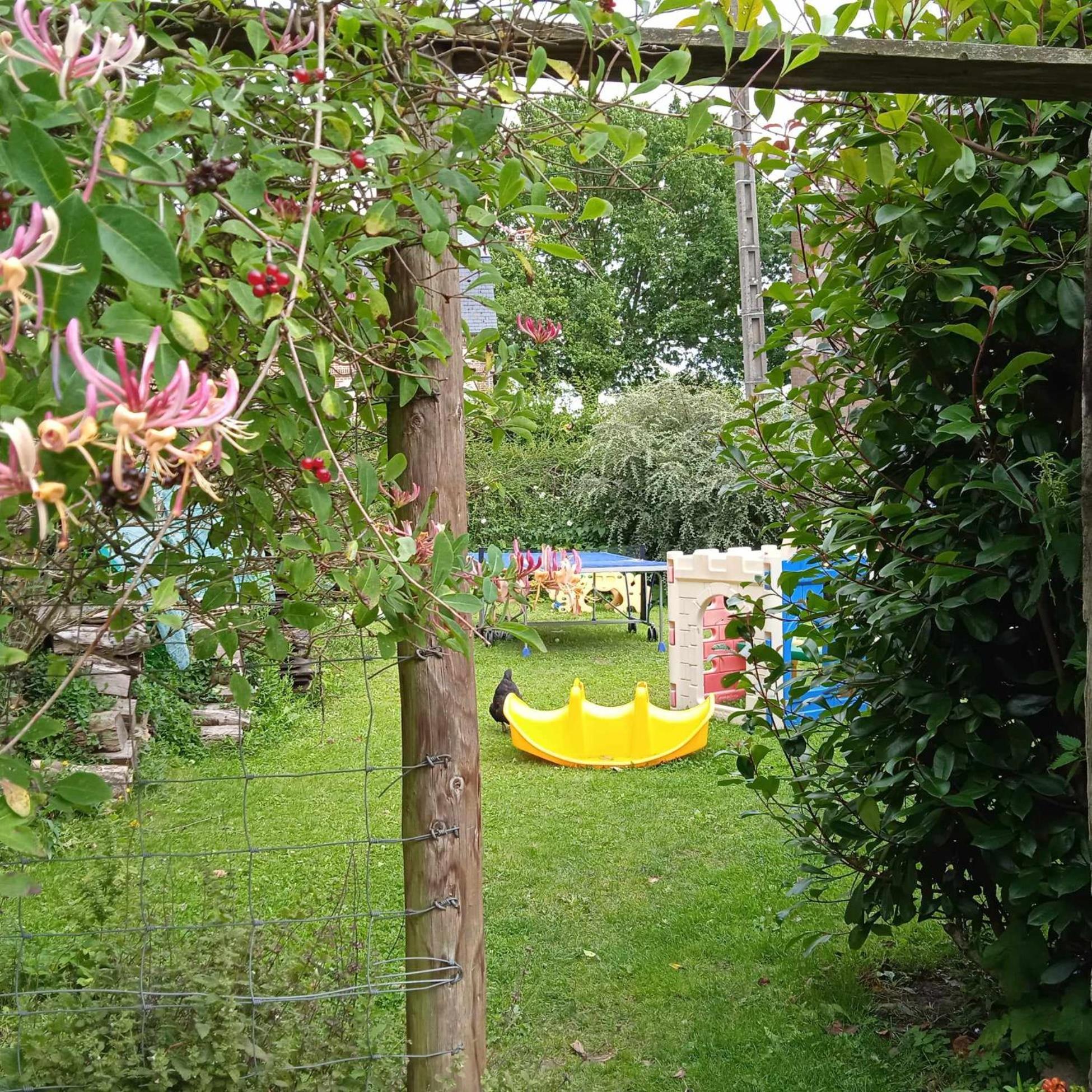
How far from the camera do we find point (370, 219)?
123cm

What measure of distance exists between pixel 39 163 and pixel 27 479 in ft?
0.69

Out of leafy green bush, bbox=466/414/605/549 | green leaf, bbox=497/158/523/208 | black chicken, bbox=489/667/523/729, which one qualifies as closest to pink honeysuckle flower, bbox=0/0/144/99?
green leaf, bbox=497/158/523/208

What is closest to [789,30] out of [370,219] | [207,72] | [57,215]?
[370,219]

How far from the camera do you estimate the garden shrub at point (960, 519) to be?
210cm

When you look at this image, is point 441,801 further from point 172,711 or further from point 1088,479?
point 172,711

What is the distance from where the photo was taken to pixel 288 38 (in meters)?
1.24

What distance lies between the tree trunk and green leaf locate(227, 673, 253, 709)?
0.39m

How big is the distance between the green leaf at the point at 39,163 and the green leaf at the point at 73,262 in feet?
0.11

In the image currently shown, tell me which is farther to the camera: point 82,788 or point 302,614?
point 302,614

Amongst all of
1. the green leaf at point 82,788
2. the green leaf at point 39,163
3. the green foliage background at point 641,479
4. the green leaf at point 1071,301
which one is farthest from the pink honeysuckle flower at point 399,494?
the green foliage background at point 641,479

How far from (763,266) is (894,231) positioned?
99.0 ft

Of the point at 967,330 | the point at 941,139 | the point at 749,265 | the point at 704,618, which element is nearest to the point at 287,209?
the point at 941,139

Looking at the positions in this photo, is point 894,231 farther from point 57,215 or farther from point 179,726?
point 179,726

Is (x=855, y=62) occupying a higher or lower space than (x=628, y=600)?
higher
